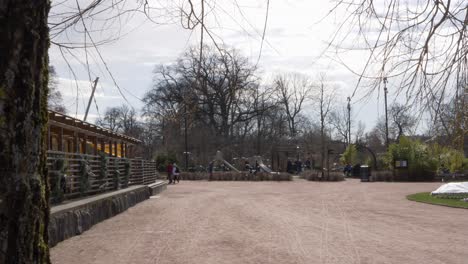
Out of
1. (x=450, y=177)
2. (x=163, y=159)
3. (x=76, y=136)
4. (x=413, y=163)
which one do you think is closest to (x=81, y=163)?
(x=76, y=136)

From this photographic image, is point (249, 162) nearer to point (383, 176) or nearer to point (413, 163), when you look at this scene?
point (383, 176)

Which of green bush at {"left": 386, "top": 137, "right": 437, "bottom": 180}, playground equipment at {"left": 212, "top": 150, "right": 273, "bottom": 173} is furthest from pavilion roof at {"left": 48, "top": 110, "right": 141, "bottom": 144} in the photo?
playground equipment at {"left": 212, "top": 150, "right": 273, "bottom": 173}

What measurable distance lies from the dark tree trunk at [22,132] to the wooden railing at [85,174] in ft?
29.7

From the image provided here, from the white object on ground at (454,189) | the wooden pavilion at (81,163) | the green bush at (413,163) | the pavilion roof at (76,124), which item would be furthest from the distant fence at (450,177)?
the pavilion roof at (76,124)

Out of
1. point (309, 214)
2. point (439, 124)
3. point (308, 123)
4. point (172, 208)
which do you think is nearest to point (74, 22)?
point (439, 124)

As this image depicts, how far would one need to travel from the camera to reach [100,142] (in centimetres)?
2273

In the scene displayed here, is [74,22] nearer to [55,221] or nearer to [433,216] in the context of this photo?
[55,221]

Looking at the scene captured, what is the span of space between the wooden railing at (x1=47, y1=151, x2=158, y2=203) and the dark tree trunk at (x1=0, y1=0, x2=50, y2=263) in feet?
29.7

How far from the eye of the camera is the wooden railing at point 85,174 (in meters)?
12.1

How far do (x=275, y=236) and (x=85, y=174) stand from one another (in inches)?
229

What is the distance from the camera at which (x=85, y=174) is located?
48.4ft

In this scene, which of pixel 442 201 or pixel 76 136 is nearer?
pixel 76 136

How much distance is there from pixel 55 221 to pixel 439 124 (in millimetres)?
7328

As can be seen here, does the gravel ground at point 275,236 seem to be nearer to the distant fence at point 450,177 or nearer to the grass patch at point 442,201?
the grass patch at point 442,201
